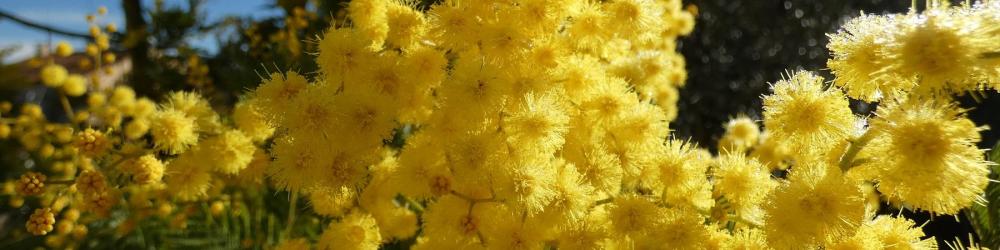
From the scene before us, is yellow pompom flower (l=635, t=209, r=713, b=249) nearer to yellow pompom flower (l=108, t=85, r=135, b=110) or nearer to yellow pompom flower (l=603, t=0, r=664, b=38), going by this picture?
yellow pompom flower (l=603, t=0, r=664, b=38)

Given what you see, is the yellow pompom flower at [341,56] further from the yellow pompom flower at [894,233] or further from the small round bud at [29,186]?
the yellow pompom flower at [894,233]

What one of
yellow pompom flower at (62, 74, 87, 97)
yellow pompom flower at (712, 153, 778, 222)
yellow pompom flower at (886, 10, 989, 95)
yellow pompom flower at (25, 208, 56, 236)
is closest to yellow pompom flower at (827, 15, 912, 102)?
yellow pompom flower at (886, 10, 989, 95)

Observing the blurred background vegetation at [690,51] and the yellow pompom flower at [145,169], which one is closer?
the yellow pompom flower at [145,169]

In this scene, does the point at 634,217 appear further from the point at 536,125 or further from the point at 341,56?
the point at 341,56

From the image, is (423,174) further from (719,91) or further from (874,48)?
(719,91)

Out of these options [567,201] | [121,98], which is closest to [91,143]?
[121,98]

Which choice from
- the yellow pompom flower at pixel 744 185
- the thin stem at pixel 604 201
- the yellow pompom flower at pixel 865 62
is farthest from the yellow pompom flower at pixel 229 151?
the yellow pompom flower at pixel 865 62
